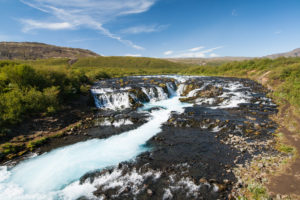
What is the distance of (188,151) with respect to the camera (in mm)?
10688

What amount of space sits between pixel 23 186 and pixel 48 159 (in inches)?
99.0

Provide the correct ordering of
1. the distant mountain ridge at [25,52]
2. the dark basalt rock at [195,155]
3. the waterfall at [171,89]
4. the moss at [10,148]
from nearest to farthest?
the dark basalt rock at [195,155] → the moss at [10,148] → the waterfall at [171,89] → the distant mountain ridge at [25,52]

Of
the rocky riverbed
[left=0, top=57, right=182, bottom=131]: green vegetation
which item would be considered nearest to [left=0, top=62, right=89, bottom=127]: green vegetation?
[left=0, top=57, right=182, bottom=131]: green vegetation

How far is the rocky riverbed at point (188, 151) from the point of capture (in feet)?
24.1

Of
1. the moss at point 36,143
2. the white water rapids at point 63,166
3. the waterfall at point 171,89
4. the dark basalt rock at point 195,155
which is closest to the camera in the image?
the dark basalt rock at point 195,155

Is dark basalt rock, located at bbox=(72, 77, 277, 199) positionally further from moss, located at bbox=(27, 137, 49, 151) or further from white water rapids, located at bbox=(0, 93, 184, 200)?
moss, located at bbox=(27, 137, 49, 151)

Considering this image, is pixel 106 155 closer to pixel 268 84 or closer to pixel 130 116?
pixel 130 116

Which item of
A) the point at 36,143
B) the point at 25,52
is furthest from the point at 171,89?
the point at 25,52

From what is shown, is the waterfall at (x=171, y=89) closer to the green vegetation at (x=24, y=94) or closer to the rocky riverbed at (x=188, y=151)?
the rocky riverbed at (x=188, y=151)

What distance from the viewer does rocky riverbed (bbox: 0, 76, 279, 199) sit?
736 cm

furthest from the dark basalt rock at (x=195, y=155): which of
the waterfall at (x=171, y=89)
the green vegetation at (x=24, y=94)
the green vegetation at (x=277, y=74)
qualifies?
the waterfall at (x=171, y=89)

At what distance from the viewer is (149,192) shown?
23.6ft

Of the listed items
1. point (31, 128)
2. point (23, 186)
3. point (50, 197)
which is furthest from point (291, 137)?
point (31, 128)

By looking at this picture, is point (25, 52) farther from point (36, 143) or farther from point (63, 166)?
point (63, 166)
